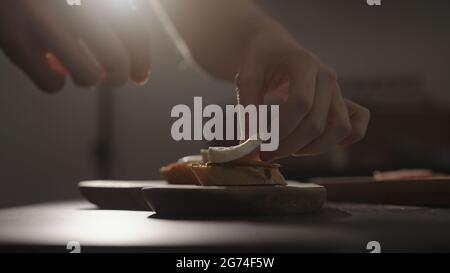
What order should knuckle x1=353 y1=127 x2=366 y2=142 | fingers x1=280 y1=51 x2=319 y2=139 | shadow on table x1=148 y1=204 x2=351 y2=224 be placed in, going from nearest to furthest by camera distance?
shadow on table x1=148 y1=204 x2=351 y2=224, fingers x1=280 y1=51 x2=319 y2=139, knuckle x1=353 y1=127 x2=366 y2=142

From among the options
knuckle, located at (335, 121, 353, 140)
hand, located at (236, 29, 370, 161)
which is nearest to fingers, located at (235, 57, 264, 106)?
hand, located at (236, 29, 370, 161)

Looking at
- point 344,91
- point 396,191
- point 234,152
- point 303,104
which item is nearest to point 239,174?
point 234,152

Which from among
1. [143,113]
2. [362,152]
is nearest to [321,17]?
[362,152]

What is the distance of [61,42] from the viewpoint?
684 mm

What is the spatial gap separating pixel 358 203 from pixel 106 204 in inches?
12.7

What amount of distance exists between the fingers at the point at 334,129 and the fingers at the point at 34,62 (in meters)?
0.32

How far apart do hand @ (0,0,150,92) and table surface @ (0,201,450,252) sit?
7.5 inches

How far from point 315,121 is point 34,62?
0.34 meters

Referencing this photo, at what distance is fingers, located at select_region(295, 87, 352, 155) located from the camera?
0.75 metres

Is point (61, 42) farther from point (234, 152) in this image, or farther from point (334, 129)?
point (334, 129)

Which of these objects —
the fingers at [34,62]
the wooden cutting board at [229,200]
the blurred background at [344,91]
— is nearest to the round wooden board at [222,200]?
the wooden cutting board at [229,200]

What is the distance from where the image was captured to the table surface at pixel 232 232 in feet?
1.24

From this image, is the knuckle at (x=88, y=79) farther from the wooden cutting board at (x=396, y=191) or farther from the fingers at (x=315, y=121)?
the wooden cutting board at (x=396, y=191)

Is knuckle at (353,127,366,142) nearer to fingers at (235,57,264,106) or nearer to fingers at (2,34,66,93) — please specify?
fingers at (235,57,264,106)
